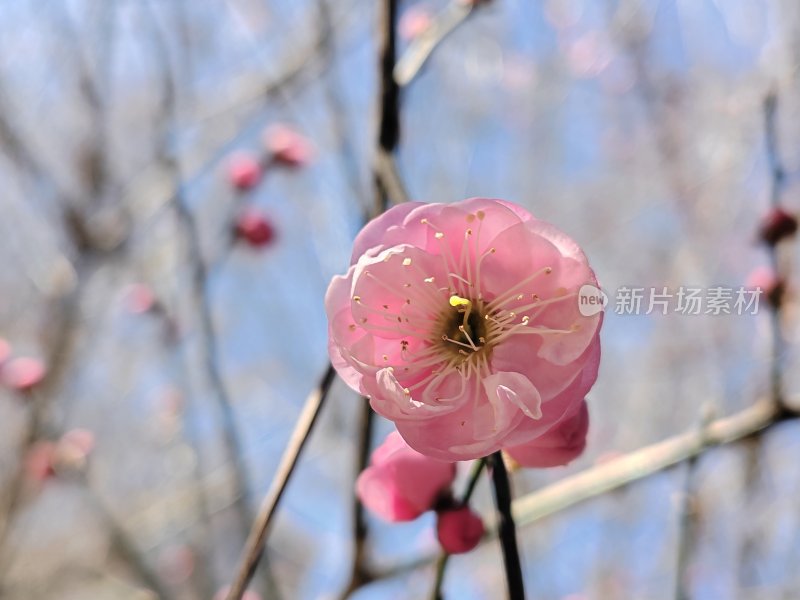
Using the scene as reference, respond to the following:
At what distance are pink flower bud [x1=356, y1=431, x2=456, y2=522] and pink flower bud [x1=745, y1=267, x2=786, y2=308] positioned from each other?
33.3 inches

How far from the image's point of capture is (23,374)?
1975 millimetres

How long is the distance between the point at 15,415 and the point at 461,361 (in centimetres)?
287

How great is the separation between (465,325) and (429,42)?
62 cm

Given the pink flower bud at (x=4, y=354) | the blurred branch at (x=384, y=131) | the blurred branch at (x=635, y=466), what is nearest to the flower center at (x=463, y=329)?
the blurred branch at (x=384, y=131)

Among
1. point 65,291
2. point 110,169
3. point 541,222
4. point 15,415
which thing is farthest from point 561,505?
point 15,415

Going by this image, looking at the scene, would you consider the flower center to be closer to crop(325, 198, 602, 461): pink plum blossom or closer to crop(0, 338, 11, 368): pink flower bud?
crop(325, 198, 602, 461): pink plum blossom

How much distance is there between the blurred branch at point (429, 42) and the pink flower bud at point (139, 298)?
4.20ft

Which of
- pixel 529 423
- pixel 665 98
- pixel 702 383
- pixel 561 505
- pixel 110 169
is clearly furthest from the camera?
pixel 665 98

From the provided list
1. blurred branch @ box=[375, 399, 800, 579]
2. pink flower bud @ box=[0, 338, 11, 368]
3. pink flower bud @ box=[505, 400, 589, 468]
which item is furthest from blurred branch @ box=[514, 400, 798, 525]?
pink flower bud @ box=[0, 338, 11, 368]

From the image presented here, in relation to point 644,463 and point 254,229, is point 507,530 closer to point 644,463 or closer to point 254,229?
point 644,463

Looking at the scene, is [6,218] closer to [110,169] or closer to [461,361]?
[110,169]

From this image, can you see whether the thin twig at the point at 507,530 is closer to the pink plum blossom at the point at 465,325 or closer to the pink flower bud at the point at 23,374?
the pink plum blossom at the point at 465,325

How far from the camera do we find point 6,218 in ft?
8.71

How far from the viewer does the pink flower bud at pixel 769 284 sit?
4.43ft
